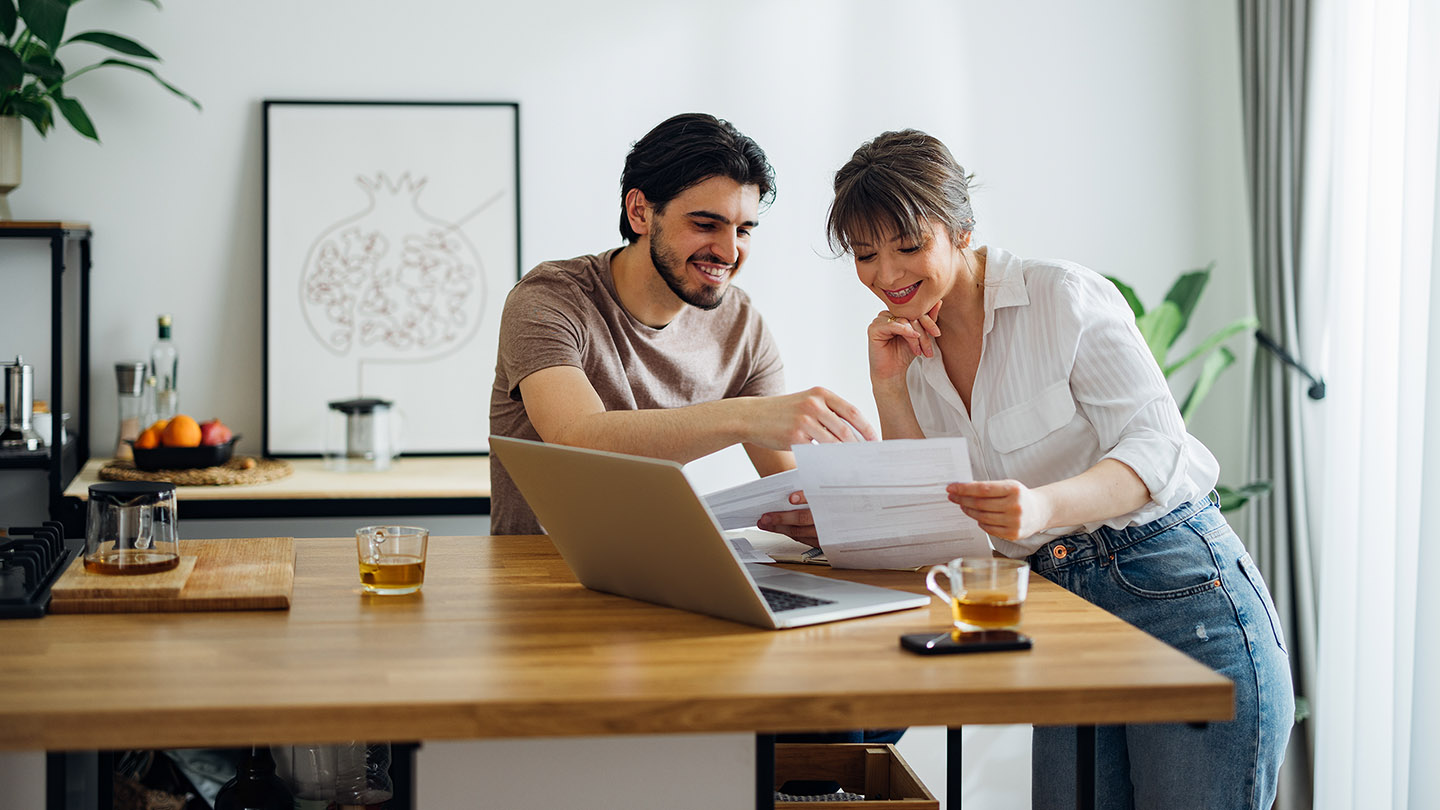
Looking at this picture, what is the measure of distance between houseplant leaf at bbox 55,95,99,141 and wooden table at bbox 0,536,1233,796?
7.26 feet

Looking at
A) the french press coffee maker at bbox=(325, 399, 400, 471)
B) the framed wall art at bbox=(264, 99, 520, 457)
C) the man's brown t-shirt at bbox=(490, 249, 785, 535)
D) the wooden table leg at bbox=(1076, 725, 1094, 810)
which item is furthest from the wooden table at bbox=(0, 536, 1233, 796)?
the framed wall art at bbox=(264, 99, 520, 457)

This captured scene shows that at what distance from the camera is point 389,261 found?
340 centimetres

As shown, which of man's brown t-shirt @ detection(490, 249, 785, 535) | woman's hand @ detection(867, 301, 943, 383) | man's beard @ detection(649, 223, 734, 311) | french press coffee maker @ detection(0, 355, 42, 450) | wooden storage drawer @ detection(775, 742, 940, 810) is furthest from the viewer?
french press coffee maker @ detection(0, 355, 42, 450)

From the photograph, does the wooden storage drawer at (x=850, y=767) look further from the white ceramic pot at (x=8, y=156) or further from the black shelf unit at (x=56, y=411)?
the white ceramic pot at (x=8, y=156)

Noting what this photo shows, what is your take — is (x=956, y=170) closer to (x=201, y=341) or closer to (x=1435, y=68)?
(x=1435, y=68)

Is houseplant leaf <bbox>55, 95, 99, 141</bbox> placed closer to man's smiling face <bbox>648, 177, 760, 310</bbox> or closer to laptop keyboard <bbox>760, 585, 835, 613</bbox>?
man's smiling face <bbox>648, 177, 760, 310</bbox>

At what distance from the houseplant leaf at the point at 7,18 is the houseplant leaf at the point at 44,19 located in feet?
0.09

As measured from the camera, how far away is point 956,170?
1766mm

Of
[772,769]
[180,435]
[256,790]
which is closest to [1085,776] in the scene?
[772,769]

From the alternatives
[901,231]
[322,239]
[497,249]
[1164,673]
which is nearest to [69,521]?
[322,239]

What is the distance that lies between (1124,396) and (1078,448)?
0.12 metres

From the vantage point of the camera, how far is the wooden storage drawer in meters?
1.95

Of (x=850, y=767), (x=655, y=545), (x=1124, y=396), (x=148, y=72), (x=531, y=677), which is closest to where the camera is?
(x=531, y=677)

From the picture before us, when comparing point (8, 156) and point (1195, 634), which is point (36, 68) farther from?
point (1195, 634)
